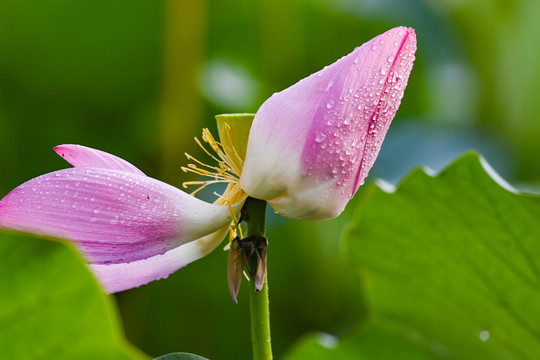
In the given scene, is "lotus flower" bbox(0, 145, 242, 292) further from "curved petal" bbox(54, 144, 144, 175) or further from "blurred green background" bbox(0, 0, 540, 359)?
"blurred green background" bbox(0, 0, 540, 359)

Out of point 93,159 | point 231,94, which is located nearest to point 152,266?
point 93,159

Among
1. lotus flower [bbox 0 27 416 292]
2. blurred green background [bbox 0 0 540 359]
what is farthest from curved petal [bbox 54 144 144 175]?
blurred green background [bbox 0 0 540 359]

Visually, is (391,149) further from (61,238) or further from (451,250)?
(61,238)

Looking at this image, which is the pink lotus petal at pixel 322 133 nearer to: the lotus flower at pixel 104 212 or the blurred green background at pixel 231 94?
the lotus flower at pixel 104 212

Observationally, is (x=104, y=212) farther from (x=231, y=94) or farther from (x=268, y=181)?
(x=231, y=94)

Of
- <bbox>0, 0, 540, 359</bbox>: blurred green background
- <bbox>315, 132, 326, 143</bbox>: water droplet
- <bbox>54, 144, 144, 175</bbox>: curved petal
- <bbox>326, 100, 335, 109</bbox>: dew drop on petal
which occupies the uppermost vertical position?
<bbox>326, 100, 335, 109</bbox>: dew drop on petal

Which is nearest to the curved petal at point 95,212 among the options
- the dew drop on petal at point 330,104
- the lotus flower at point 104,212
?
the lotus flower at point 104,212
